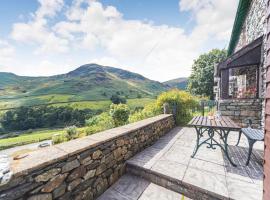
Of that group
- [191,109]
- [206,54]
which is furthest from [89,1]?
[206,54]

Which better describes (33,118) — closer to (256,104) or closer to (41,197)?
(41,197)

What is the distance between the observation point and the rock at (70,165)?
179 cm

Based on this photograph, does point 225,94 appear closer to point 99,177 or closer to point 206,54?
point 99,177

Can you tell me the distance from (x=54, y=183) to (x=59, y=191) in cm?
15

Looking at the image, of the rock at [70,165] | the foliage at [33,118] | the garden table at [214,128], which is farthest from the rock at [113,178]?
the foliage at [33,118]

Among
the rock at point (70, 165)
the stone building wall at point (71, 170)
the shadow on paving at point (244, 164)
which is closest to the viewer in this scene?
the stone building wall at point (71, 170)

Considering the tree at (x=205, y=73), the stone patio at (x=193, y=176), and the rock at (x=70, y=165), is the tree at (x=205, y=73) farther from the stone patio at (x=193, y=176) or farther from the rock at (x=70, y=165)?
the rock at (x=70, y=165)

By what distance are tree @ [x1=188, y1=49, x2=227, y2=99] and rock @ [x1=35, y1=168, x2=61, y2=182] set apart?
2180 centimetres

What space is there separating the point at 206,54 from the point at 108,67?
487 ft

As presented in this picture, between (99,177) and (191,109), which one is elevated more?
(191,109)

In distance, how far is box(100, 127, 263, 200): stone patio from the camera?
6.87ft

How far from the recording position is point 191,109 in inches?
284

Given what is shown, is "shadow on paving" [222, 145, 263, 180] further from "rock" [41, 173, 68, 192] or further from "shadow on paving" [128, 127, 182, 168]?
"rock" [41, 173, 68, 192]

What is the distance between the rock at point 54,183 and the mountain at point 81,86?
63.7 m
